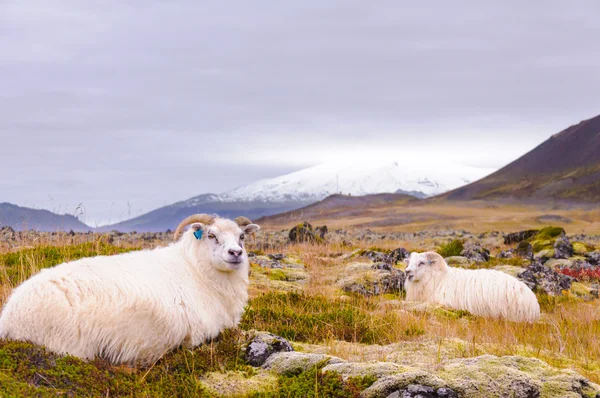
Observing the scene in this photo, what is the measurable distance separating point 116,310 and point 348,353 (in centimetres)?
346

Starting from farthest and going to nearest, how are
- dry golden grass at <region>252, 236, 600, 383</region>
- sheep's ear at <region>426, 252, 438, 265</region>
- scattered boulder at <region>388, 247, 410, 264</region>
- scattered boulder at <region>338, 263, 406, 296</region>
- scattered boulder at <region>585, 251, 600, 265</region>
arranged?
scattered boulder at <region>585, 251, 600, 265</region>, scattered boulder at <region>388, 247, 410, 264</region>, sheep's ear at <region>426, 252, 438, 265</region>, scattered boulder at <region>338, 263, 406, 296</region>, dry golden grass at <region>252, 236, 600, 383</region>

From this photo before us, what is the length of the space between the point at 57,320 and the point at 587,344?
894cm

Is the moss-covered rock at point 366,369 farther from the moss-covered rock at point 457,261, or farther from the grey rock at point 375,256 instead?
the moss-covered rock at point 457,261

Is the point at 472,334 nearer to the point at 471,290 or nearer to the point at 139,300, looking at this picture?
the point at 471,290

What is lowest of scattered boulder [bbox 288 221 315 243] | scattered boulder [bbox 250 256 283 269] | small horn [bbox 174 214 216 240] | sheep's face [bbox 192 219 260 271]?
scattered boulder [bbox 250 256 283 269]

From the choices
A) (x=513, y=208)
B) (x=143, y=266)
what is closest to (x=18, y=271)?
(x=143, y=266)

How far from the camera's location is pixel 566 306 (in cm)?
1614

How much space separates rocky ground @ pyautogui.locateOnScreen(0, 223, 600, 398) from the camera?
266 inches

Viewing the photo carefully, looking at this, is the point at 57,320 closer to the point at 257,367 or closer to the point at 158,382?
the point at 158,382

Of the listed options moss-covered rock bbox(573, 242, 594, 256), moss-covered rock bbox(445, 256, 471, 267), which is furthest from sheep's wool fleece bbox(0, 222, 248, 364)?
moss-covered rock bbox(573, 242, 594, 256)

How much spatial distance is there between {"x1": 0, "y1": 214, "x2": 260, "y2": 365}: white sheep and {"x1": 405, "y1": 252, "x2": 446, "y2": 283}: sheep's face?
7.08 metres

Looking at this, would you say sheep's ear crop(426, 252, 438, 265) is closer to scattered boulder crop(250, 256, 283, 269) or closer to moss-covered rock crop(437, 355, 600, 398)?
scattered boulder crop(250, 256, 283, 269)

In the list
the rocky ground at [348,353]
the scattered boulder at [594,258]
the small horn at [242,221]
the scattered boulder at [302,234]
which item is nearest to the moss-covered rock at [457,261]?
the rocky ground at [348,353]

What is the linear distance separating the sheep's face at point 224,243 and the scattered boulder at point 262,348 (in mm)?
1773
